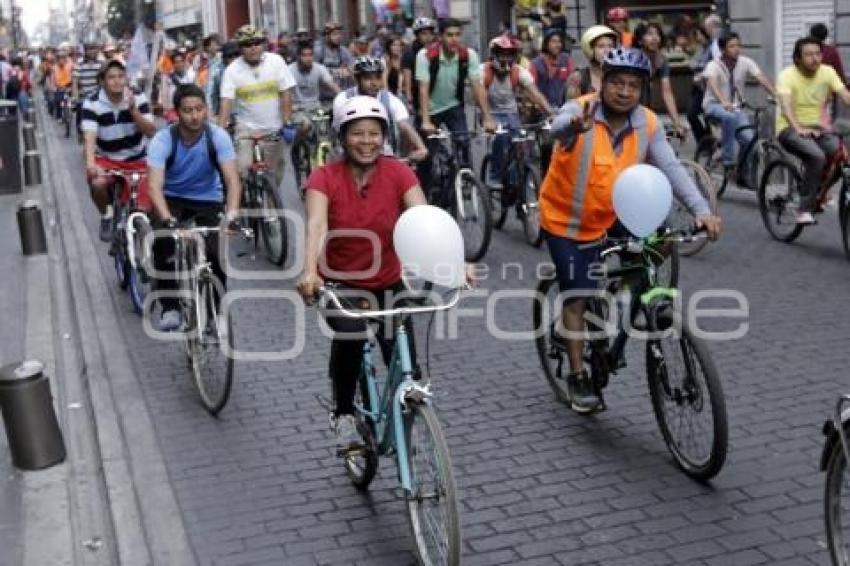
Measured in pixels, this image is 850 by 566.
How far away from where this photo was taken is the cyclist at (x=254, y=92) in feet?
36.6

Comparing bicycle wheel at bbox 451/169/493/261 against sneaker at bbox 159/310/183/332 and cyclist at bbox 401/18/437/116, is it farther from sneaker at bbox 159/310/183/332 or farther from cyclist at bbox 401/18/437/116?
sneaker at bbox 159/310/183/332

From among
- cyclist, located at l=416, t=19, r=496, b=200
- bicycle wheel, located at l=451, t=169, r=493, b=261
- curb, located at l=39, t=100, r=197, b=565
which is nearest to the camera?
curb, located at l=39, t=100, r=197, b=565

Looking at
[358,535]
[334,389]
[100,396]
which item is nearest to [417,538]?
[358,535]

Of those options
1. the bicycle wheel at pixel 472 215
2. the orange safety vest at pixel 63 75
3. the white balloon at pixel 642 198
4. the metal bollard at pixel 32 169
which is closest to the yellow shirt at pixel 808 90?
the bicycle wheel at pixel 472 215

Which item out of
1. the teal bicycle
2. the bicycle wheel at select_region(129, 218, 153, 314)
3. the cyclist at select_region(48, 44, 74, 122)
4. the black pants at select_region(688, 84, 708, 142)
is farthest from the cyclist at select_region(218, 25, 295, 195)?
the cyclist at select_region(48, 44, 74, 122)

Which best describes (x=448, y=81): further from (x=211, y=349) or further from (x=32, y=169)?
(x=32, y=169)

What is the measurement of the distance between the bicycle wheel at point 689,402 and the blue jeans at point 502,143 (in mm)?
5698

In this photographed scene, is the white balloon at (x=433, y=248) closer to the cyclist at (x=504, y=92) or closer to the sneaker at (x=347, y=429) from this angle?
the sneaker at (x=347, y=429)

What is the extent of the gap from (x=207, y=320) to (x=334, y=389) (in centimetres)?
182

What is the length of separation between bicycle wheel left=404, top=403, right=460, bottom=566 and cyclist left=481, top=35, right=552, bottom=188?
22.6ft

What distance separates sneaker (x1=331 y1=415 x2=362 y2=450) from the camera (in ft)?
17.5

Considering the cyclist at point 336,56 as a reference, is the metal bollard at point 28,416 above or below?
below

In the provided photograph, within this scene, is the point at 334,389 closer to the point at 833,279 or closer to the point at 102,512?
the point at 102,512

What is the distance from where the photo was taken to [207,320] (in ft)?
22.7
